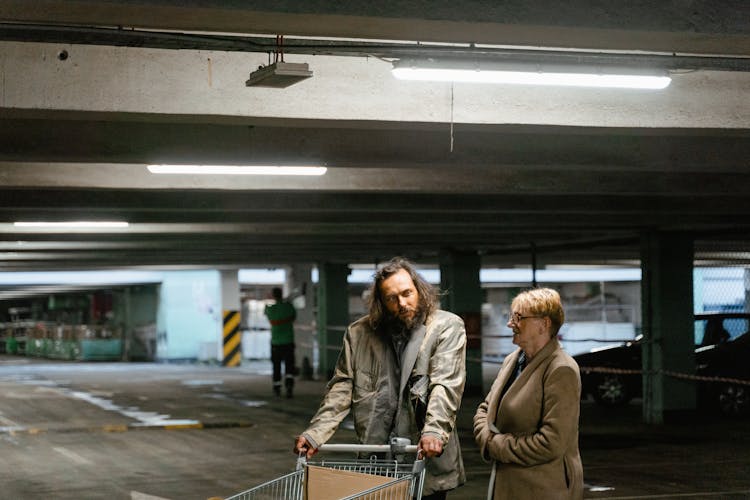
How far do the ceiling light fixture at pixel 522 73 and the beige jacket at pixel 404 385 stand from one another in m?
1.69

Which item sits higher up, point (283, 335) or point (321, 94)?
point (321, 94)

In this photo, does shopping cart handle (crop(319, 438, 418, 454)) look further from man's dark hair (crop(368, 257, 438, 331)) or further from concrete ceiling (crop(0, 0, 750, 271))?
concrete ceiling (crop(0, 0, 750, 271))

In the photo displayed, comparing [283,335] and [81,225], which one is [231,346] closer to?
[283,335]

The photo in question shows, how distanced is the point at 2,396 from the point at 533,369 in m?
20.1

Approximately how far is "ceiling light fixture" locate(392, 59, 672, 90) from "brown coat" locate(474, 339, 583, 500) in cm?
207

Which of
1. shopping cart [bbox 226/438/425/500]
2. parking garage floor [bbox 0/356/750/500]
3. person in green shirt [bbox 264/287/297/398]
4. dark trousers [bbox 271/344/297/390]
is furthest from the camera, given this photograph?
dark trousers [bbox 271/344/297/390]

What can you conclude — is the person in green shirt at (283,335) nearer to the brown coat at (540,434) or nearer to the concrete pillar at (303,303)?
the concrete pillar at (303,303)

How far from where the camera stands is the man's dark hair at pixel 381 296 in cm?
597

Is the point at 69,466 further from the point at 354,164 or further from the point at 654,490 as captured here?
the point at 654,490

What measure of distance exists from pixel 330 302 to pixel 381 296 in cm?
2380

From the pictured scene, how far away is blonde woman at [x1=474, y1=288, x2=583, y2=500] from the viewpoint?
17.6 feet

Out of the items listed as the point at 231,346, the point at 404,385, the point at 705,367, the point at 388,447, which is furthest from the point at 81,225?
the point at 231,346

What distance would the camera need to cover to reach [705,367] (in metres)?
19.7

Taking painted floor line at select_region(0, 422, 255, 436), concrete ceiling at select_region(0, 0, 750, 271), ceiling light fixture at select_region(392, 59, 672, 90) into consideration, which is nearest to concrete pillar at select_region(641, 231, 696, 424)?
concrete ceiling at select_region(0, 0, 750, 271)
